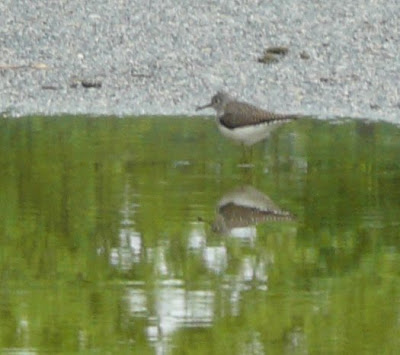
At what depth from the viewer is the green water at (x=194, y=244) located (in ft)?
27.1

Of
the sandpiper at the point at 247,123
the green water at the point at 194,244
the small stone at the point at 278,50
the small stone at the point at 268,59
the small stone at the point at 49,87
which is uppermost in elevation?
the small stone at the point at 278,50

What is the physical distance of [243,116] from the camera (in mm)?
14500

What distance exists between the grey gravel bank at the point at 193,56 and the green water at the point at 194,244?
2569 millimetres

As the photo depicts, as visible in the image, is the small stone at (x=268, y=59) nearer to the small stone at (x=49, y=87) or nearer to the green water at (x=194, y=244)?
the small stone at (x=49, y=87)

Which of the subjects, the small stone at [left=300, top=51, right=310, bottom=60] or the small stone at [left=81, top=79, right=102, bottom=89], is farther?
the small stone at [left=300, top=51, right=310, bottom=60]

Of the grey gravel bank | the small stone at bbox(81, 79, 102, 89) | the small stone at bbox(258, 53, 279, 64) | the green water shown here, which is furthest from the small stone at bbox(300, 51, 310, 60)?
the green water

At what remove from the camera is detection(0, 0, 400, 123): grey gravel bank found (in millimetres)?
18719

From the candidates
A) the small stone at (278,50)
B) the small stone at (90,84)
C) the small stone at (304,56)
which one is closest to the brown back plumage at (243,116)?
the small stone at (90,84)

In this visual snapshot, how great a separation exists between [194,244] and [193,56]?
10502mm

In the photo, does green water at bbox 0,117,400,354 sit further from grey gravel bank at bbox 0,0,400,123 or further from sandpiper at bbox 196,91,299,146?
grey gravel bank at bbox 0,0,400,123

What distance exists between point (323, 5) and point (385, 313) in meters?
14.8

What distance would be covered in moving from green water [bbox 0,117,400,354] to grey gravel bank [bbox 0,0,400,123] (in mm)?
2569

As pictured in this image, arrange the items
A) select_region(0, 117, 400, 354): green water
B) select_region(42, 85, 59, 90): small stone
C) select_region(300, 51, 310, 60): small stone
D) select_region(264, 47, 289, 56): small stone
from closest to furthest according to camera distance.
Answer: select_region(0, 117, 400, 354): green water → select_region(42, 85, 59, 90): small stone → select_region(300, 51, 310, 60): small stone → select_region(264, 47, 289, 56): small stone

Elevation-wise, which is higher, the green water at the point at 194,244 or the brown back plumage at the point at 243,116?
the brown back plumage at the point at 243,116
